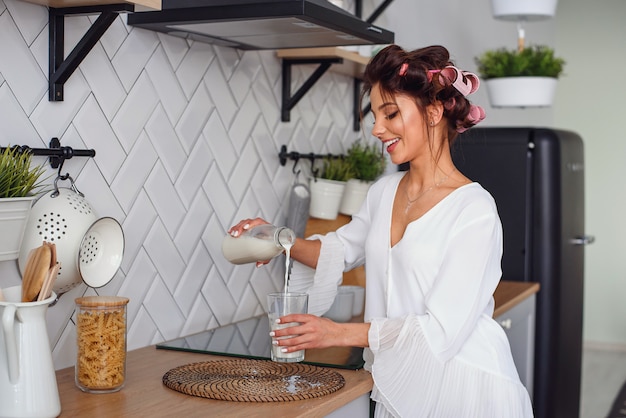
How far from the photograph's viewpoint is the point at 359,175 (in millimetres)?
2746

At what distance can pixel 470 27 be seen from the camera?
4051 millimetres

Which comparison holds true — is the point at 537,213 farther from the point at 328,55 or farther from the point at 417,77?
the point at 417,77

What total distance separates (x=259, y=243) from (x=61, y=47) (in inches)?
23.2

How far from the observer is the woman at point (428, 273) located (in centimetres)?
175

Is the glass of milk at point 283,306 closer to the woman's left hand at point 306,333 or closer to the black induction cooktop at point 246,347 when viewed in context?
the woman's left hand at point 306,333

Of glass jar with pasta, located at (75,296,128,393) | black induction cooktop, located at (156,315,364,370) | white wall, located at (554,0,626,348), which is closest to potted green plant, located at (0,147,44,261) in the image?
glass jar with pasta, located at (75,296,128,393)

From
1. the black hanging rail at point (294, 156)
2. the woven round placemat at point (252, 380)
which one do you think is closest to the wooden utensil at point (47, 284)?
the woven round placemat at point (252, 380)

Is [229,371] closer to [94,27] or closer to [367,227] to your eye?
[367,227]

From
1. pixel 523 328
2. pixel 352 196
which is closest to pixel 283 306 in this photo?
pixel 352 196

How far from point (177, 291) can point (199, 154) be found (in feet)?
1.15

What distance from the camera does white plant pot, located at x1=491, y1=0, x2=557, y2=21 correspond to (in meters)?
3.61

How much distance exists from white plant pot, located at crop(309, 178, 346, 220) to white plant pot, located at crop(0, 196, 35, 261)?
1.25 metres

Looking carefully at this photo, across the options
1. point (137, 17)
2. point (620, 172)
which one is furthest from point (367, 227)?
point (620, 172)

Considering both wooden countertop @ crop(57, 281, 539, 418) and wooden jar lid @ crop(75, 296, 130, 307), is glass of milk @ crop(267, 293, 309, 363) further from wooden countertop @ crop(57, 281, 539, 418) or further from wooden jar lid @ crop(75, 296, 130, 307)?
wooden jar lid @ crop(75, 296, 130, 307)
